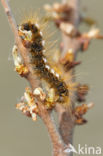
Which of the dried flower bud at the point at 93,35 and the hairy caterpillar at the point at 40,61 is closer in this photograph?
the hairy caterpillar at the point at 40,61

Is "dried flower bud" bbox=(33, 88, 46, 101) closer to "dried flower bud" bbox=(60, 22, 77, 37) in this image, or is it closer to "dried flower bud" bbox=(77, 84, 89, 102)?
"dried flower bud" bbox=(77, 84, 89, 102)

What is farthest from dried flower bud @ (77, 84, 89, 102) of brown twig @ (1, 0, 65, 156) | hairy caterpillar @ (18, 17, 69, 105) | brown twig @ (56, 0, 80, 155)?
brown twig @ (1, 0, 65, 156)

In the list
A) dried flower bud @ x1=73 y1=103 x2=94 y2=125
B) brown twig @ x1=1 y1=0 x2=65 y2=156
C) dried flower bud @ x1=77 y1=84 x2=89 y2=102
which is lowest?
brown twig @ x1=1 y1=0 x2=65 y2=156

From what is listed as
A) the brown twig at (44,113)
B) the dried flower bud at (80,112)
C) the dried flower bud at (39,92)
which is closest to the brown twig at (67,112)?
the dried flower bud at (80,112)

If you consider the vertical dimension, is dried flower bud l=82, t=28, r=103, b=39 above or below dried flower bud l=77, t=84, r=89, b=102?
above

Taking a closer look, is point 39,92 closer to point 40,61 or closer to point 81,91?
point 40,61

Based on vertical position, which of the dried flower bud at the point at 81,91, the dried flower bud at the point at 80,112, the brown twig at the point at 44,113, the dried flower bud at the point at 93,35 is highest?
the dried flower bud at the point at 93,35

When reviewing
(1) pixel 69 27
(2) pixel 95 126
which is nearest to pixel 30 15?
(1) pixel 69 27

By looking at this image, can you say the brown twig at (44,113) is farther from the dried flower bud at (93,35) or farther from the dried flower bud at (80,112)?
the dried flower bud at (93,35)

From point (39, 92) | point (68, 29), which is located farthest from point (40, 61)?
point (68, 29)
